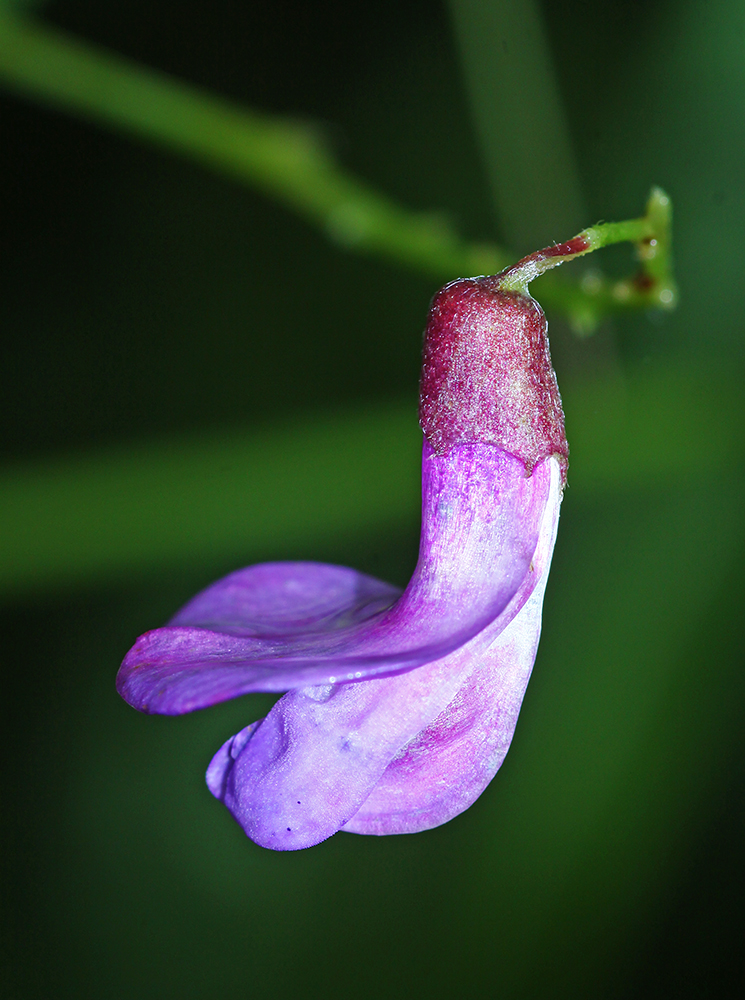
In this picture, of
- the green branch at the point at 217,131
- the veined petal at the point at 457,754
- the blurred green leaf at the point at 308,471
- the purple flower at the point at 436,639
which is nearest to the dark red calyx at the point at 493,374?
the purple flower at the point at 436,639

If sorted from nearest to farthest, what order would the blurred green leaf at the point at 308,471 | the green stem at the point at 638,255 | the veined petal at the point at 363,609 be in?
the veined petal at the point at 363,609 → the green stem at the point at 638,255 → the blurred green leaf at the point at 308,471

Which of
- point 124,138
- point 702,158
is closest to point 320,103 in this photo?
point 124,138

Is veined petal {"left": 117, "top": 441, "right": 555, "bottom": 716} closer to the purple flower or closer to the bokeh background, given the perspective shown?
the purple flower

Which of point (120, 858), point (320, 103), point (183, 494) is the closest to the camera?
point (183, 494)

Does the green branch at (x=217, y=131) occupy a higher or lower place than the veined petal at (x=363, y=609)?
higher

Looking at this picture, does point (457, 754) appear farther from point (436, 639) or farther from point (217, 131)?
point (217, 131)

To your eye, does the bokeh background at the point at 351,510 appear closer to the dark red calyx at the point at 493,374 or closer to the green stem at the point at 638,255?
the green stem at the point at 638,255

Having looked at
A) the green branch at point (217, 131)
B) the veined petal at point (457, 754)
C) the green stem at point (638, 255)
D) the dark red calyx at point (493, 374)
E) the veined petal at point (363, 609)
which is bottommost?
the veined petal at point (457, 754)

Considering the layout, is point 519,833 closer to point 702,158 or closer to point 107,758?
point 107,758
